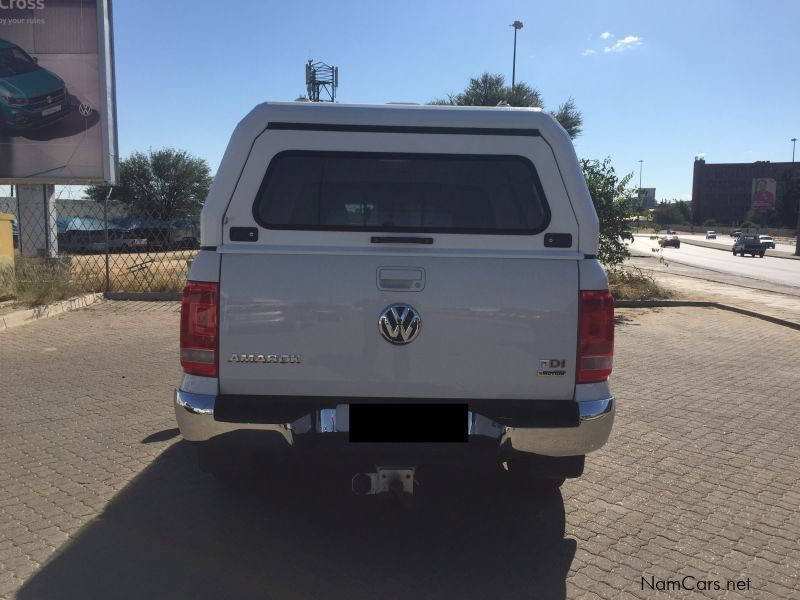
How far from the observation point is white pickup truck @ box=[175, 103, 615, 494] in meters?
2.81

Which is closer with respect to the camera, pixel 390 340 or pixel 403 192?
pixel 390 340

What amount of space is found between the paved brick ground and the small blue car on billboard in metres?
10.1

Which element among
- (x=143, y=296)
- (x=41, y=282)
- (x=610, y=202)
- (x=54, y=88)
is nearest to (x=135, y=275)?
(x=143, y=296)

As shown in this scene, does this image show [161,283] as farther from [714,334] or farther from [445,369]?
[445,369]

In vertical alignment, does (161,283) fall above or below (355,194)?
below

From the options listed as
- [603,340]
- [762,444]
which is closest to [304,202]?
[603,340]

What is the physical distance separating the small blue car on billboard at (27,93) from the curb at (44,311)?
4490mm

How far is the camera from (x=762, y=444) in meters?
4.89

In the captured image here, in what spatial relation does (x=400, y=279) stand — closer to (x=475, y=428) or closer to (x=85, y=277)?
(x=475, y=428)

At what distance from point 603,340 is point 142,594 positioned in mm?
2293

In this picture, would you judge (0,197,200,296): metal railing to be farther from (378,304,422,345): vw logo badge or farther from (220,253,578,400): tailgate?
(378,304,422,345): vw logo badge

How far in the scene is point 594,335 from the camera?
2.88 metres

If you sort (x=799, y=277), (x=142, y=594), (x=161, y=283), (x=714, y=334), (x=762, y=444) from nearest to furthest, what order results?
(x=142, y=594) → (x=762, y=444) → (x=714, y=334) → (x=161, y=283) → (x=799, y=277)

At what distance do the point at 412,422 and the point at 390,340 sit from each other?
15.0 inches
